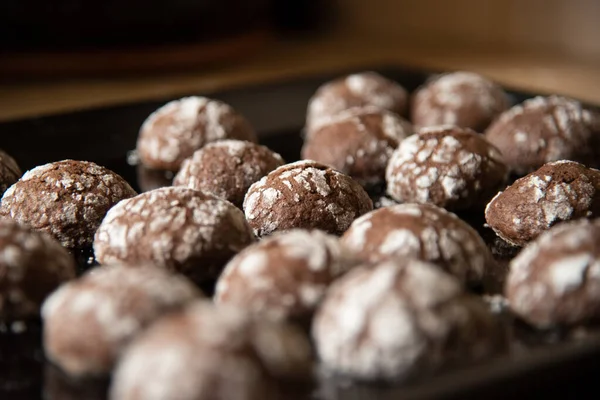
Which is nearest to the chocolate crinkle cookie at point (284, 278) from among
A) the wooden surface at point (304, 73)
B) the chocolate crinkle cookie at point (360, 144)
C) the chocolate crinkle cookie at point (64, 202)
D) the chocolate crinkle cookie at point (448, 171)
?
the chocolate crinkle cookie at point (64, 202)

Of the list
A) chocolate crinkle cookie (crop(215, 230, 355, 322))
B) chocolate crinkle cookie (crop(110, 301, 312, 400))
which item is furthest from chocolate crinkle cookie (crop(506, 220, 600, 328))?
chocolate crinkle cookie (crop(110, 301, 312, 400))

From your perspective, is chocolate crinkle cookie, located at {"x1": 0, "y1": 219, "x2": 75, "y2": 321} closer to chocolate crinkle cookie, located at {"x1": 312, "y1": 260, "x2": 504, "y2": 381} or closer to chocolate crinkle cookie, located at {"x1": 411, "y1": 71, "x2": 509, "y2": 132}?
chocolate crinkle cookie, located at {"x1": 312, "y1": 260, "x2": 504, "y2": 381}

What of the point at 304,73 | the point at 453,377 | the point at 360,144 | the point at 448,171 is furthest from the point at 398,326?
the point at 304,73

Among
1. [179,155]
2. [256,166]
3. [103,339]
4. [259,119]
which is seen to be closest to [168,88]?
[259,119]

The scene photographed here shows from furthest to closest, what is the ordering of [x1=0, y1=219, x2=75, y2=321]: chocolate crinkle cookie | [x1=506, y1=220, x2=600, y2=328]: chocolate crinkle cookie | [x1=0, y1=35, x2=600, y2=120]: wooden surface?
[x1=0, y1=35, x2=600, y2=120]: wooden surface < [x1=0, y1=219, x2=75, y2=321]: chocolate crinkle cookie < [x1=506, y1=220, x2=600, y2=328]: chocolate crinkle cookie

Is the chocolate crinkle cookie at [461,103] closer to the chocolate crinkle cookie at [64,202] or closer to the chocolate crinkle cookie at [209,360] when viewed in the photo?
the chocolate crinkle cookie at [64,202]

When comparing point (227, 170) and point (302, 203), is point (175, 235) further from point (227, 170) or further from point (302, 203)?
point (227, 170)
